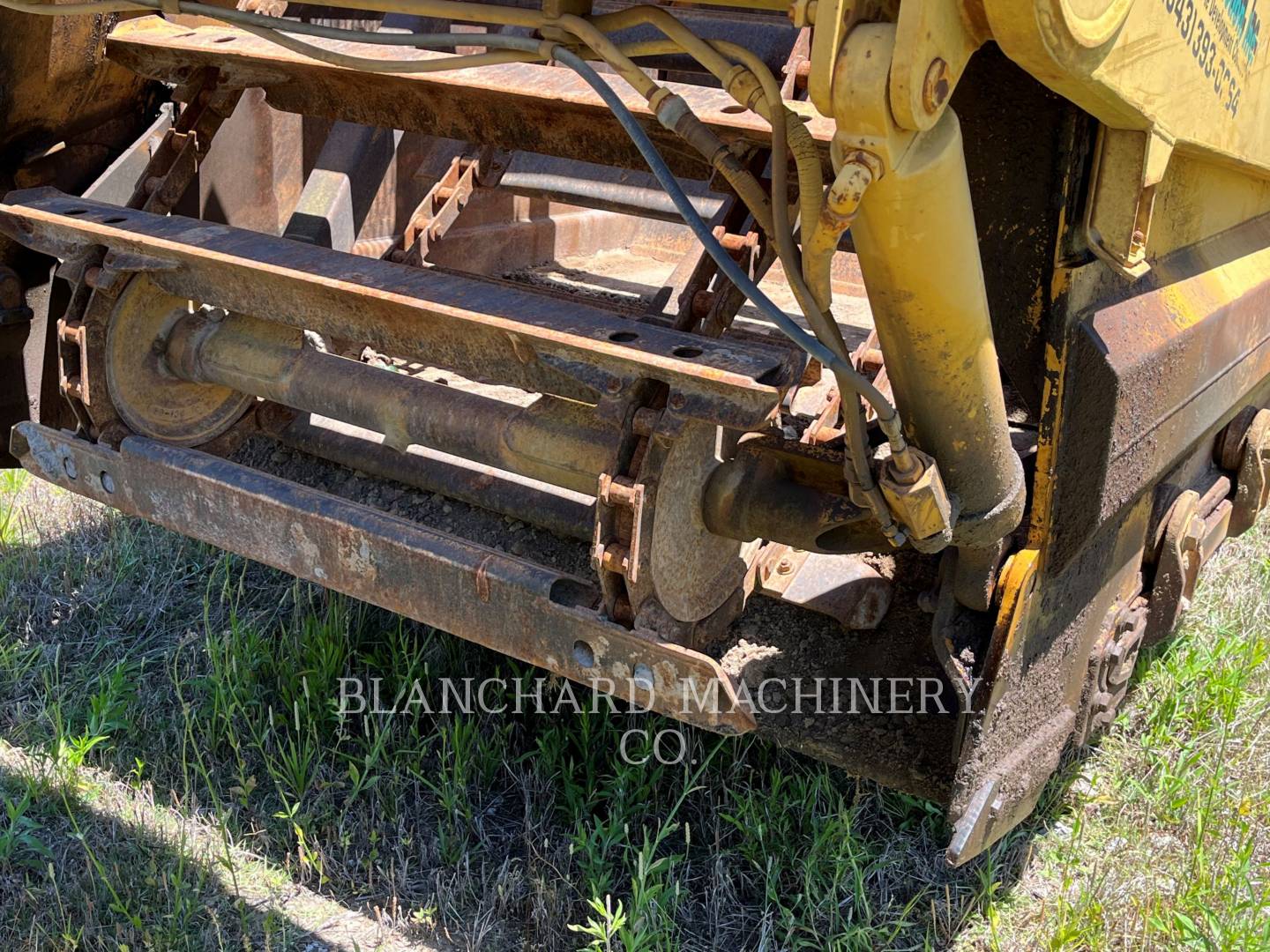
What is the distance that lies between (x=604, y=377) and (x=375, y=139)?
5.59 ft

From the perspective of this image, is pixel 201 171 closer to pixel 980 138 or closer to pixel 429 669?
pixel 429 669

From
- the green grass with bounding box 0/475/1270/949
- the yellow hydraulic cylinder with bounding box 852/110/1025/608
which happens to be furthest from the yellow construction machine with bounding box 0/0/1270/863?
the green grass with bounding box 0/475/1270/949

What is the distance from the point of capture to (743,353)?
1810 mm

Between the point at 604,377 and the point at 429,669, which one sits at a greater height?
the point at 604,377

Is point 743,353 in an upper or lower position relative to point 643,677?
upper

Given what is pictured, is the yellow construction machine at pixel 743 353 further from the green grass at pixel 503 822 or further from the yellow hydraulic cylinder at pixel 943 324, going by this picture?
the green grass at pixel 503 822

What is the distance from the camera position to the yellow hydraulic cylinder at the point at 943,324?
148 cm

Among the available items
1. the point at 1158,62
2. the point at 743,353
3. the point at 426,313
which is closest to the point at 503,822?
the point at 426,313

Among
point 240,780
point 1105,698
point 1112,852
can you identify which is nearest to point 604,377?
point 1105,698

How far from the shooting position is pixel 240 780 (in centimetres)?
270

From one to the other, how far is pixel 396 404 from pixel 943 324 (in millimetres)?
1056

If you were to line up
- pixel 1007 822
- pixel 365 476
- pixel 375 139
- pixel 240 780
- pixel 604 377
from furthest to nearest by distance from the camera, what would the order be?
pixel 375 139, pixel 365 476, pixel 240 780, pixel 1007 822, pixel 604 377

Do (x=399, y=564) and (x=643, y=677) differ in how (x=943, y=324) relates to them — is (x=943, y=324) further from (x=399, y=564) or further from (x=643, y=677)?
(x=399, y=564)

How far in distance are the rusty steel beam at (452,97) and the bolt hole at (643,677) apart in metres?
0.83
